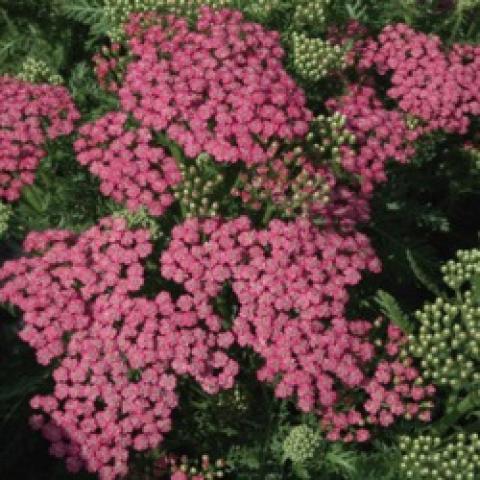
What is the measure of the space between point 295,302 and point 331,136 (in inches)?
59.8

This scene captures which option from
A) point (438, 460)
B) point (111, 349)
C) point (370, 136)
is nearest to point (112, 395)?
point (111, 349)

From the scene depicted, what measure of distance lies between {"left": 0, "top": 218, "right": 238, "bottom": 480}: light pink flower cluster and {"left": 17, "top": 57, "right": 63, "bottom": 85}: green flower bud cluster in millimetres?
2186

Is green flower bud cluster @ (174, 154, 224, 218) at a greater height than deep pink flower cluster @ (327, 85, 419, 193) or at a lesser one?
lesser

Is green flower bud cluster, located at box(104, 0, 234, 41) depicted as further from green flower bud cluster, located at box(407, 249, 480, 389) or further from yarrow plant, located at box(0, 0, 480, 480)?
green flower bud cluster, located at box(407, 249, 480, 389)

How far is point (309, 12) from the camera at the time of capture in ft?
20.4

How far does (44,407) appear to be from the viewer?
4395mm

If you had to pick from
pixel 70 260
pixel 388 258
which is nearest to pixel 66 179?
pixel 70 260

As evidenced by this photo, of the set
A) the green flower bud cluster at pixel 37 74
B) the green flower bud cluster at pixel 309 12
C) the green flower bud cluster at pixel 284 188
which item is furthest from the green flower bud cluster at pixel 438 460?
the green flower bud cluster at pixel 37 74

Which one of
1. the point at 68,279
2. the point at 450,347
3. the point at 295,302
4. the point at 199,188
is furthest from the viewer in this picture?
the point at 199,188

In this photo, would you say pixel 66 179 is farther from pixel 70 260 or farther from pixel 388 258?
pixel 388 258

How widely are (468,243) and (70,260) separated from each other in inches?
165

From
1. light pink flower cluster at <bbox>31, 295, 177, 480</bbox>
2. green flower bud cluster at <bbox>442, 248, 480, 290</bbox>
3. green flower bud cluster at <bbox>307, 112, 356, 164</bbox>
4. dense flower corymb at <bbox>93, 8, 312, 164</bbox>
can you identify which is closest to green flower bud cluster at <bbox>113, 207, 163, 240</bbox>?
dense flower corymb at <bbox>93, 8, 312, 164</bbox>

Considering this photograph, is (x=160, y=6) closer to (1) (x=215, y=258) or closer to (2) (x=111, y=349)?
(1) (x=215, y=258)

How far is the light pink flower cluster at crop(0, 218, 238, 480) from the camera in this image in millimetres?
4289
